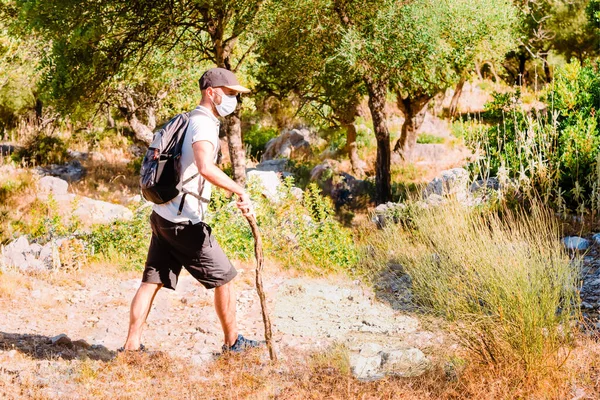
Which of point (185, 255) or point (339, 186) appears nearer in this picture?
point (185, 255)

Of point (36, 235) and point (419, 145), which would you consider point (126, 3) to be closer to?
point (36, 235)

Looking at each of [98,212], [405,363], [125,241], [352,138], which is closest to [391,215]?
[125,241]

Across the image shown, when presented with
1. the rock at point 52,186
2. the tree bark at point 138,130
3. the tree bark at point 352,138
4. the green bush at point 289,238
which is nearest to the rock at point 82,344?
the green bush at point 289,238

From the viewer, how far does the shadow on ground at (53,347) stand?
5.06 meters

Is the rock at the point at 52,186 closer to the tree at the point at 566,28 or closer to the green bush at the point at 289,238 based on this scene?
the green bush at the point at 289,238

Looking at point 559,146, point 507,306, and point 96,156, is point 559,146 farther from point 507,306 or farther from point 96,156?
point 96,156

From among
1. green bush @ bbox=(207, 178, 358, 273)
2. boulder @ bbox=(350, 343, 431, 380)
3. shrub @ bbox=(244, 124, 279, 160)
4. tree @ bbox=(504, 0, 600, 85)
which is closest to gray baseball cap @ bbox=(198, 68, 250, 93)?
boulder @ bbox=(350, 343, 431, 380)

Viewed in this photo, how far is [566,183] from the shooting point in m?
9.27

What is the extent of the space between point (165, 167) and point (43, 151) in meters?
15.6

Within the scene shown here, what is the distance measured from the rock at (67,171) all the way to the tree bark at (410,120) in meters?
8.22

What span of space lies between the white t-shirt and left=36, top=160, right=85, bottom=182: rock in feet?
44.5

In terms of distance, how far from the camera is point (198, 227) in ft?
15.0

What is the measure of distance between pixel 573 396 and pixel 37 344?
12.5 feet

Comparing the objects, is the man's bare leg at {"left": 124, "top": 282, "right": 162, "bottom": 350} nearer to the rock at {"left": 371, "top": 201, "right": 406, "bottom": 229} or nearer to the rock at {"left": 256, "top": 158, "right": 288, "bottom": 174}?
the rock at {"left": 371, "top": 201, "right": 406, "bottom": 229}
